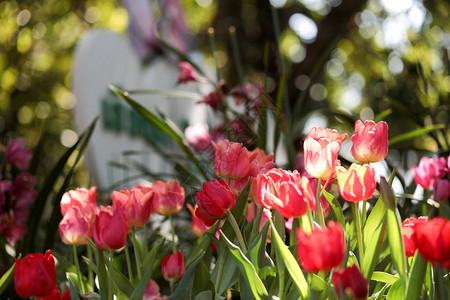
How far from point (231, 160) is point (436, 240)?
30 cm

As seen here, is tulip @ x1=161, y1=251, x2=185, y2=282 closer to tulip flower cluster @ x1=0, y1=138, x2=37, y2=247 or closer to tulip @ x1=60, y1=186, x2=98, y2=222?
tulip @ x1=60, y1=186, x2=98, y2=222

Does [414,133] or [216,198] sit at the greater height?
[216,198]

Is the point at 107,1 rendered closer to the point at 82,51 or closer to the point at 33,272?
the point at 82,51

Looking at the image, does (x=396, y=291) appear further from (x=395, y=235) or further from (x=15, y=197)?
(x=15, y=197)

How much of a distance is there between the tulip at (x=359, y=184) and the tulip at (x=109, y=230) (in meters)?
0.25

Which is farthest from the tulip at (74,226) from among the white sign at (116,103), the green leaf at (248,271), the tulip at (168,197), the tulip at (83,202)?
the white sign at (116,103)

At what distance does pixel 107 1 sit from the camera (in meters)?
6.89

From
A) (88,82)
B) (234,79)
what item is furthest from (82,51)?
(234,79)

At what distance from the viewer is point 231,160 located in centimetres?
66

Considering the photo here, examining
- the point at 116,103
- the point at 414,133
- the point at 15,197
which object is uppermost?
the point at 15,197

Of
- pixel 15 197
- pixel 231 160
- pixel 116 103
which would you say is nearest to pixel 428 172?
pixel 231 160

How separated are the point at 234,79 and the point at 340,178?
3.57 m

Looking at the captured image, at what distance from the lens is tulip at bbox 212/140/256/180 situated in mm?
652

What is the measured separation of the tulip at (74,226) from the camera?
0.68 m
